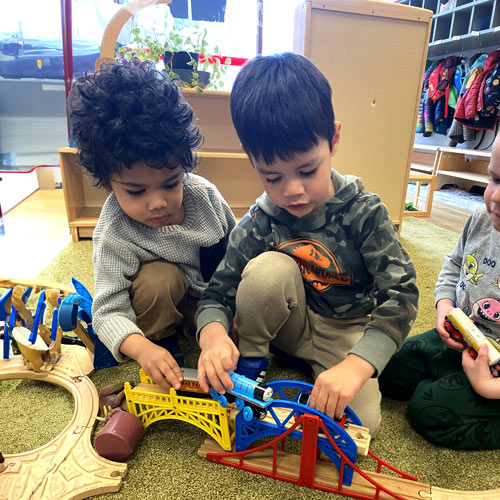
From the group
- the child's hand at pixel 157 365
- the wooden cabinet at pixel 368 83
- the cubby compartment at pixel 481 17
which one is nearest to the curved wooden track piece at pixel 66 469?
the child's hand at pixel 157 365

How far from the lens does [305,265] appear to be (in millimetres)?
727

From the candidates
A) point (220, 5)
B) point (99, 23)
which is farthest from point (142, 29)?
point (99, 23)

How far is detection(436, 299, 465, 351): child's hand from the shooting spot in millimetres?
687

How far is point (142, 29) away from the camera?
1635mm

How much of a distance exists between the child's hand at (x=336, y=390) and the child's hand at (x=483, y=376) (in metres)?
0.21

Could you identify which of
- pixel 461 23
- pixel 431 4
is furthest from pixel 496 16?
pixel 431 4

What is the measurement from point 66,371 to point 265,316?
1.34ft

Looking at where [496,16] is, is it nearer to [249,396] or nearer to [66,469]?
[249,396]

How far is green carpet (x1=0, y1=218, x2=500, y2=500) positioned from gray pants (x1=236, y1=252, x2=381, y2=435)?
72mm

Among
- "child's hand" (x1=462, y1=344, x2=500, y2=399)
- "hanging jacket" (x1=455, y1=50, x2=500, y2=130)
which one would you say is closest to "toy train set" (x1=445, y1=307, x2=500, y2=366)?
"child's hand" (x1=462, y1=344, x2=500, y2=399)

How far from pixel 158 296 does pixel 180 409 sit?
0.79 ft

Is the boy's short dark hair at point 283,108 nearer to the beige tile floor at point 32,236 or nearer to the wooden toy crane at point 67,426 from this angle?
the wooden toy crane at point 67,426

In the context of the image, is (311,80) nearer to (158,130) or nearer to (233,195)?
(158,130)

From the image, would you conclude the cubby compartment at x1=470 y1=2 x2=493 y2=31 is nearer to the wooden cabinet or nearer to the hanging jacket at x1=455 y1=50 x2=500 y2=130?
the hanging jacket at x1=455 y1=50 x2=500 y2=130
